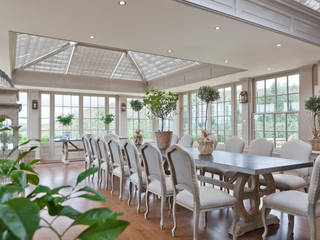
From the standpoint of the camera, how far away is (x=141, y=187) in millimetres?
3326

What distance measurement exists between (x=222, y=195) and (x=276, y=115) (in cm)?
459

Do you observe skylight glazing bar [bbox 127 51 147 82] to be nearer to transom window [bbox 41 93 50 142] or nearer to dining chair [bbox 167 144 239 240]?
transom window [bbox 41 93 50 142]

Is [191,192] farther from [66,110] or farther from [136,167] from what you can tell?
[66,110]

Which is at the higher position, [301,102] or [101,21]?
[101,21]

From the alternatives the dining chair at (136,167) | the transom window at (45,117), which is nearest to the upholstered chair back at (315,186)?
the dining chair at (136,167)

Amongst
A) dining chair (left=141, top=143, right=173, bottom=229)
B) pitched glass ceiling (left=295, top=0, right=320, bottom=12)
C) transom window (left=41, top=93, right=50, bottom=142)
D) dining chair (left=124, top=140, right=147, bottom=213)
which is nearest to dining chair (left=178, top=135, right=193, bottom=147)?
dining chair (left=124, top=140, right=147, bottom=213)

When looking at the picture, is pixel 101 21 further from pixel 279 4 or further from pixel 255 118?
pixel 255 118

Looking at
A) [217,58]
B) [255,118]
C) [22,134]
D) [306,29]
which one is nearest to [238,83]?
[255,118]

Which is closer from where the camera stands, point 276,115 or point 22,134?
point 276,115

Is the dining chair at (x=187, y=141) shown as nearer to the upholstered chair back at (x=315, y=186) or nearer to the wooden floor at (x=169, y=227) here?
the wooden floor at (x=169, y=227)

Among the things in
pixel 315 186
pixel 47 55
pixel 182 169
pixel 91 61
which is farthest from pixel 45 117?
pixel 315 186

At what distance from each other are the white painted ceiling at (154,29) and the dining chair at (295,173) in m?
1.66

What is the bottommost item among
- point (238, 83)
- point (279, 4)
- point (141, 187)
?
point (141, 187)

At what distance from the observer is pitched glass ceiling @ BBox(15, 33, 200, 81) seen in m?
6.59
